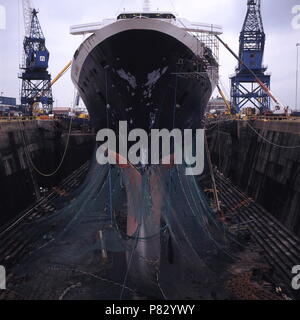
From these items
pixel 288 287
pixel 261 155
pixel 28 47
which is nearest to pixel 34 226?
pixel 288 287

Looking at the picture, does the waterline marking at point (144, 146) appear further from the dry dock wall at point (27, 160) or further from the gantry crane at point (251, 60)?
the gantry crane at point (251, 60)

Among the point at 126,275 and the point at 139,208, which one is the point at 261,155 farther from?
the point at 126,275

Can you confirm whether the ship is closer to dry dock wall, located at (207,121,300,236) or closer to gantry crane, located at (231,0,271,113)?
dry dock wall, located at (207,121,300,236)

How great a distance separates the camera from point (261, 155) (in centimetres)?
2109

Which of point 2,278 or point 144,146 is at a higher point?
point 144,146

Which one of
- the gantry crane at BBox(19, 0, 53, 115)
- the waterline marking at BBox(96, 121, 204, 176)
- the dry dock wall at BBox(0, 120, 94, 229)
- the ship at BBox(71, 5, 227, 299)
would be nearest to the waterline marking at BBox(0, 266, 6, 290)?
the dry dock wall at BBox(0, 120, 94, 229)

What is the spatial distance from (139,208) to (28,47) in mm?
42452

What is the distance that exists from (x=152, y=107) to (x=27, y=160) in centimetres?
1214

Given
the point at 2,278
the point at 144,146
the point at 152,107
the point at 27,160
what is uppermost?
the point at 152,107

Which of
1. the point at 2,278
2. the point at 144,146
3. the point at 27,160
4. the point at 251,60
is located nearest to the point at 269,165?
the point at 144,146

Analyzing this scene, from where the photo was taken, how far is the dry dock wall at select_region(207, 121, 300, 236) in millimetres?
15555

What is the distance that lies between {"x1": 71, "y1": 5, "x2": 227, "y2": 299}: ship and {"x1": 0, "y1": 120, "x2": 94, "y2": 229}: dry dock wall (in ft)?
21.8

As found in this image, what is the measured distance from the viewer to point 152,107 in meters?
12.5

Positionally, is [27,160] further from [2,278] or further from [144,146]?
[144,146]
